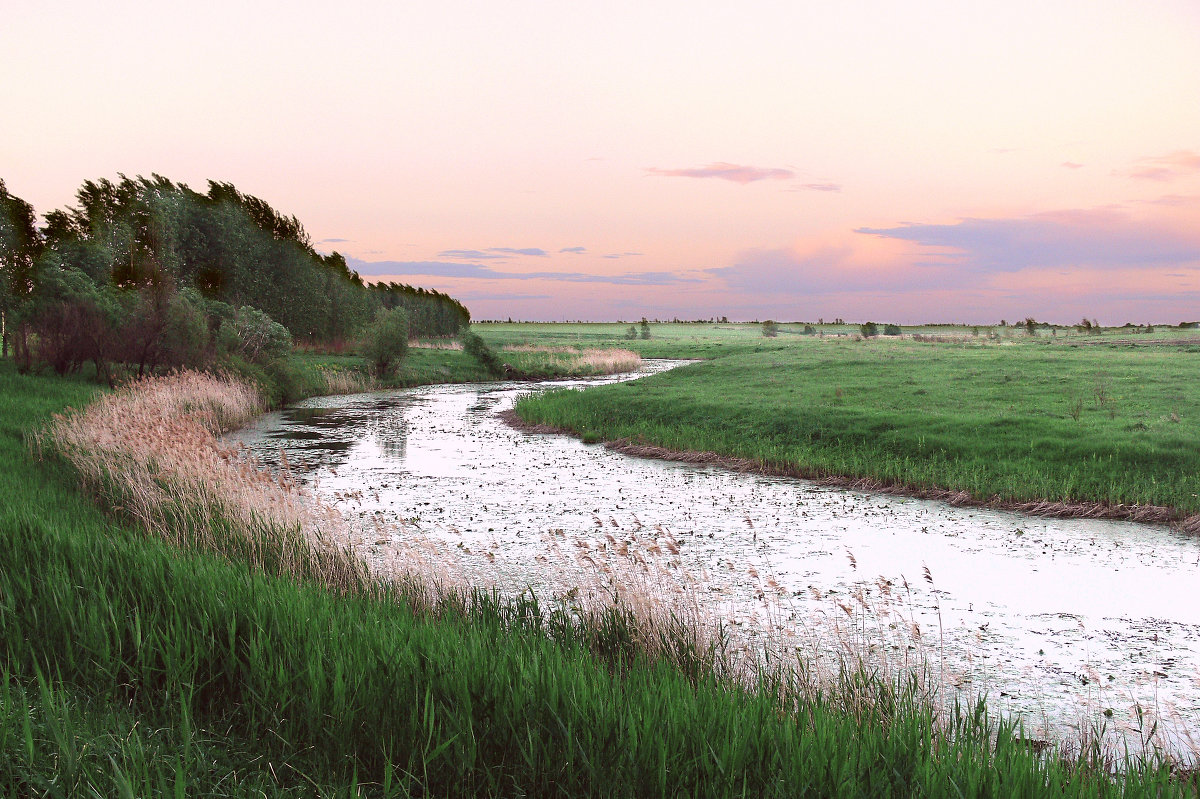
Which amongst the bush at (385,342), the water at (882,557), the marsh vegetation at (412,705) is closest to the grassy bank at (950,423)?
the water at (882,557)

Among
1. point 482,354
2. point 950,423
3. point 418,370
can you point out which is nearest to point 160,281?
point 418,370

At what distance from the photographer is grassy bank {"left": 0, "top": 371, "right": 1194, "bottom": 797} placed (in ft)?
14.0

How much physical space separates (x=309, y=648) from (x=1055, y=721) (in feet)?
21.5

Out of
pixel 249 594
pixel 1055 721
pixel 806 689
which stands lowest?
pixel 1055 721

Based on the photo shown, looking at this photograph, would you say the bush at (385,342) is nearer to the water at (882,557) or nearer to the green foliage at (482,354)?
the green foliage at (482,354)

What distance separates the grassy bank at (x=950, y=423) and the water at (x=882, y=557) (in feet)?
4.59

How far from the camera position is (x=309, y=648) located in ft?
18.6

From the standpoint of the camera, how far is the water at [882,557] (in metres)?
8.02

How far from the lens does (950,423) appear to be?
70.0 ft

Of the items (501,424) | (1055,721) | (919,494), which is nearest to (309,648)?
(1055,721)

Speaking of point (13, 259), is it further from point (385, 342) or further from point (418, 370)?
point (418, 370)

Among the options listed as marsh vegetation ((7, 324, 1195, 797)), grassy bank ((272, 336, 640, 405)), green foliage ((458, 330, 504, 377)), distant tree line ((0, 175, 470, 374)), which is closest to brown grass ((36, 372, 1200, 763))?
marsh vegetation ((7, 324, 1195, 797))

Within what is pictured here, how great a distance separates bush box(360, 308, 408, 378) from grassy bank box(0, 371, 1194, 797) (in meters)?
43.2

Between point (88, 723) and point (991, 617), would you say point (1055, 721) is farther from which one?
point (88, 723)
